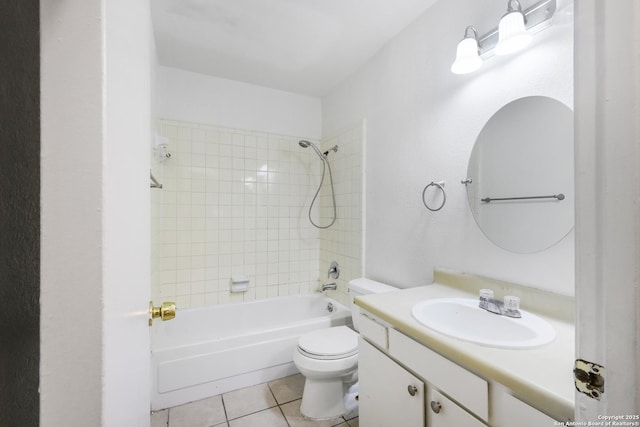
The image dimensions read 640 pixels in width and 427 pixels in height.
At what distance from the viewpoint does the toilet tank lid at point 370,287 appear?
1.74 meters

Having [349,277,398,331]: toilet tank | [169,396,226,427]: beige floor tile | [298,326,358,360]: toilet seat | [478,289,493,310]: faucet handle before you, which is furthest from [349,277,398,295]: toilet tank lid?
[169,396,226,427]: beige floor tile

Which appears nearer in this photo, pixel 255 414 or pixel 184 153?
pixel 255 414

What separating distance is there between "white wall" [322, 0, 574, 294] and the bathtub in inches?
33.8

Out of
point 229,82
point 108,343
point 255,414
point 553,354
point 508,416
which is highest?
point 229,82

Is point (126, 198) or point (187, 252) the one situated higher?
point (126, 198)

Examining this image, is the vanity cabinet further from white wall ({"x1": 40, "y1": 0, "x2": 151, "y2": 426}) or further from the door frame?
white wall ({"x1": 40, "y1": 0, "x2": 151, "y2": 426})

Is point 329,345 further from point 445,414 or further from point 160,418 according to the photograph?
point 160,418

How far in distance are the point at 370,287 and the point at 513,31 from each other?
58.8 inches

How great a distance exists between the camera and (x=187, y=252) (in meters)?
2.32

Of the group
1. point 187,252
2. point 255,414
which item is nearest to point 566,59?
point 255,414

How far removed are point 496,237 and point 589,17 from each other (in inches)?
38.6

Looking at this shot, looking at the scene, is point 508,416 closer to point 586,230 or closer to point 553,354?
point 553,354

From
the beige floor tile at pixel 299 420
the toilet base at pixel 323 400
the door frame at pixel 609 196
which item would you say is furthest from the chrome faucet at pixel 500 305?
the beige floor tile at pixel 299 420

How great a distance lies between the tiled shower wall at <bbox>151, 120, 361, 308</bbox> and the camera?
89.5 inches
